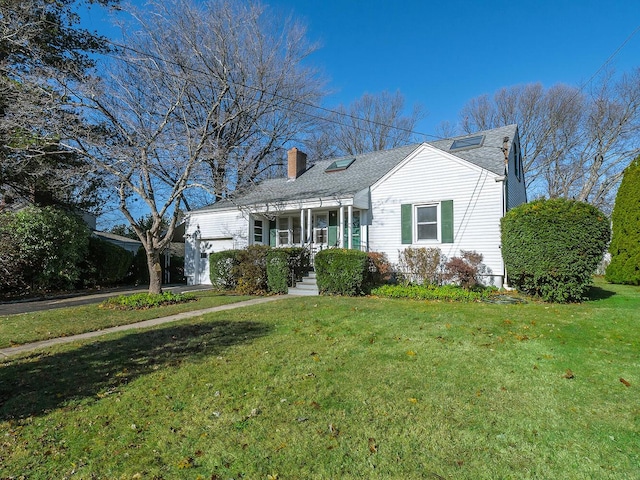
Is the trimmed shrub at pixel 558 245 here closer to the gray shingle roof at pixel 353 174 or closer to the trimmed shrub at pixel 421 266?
the trimmed shrub at pixel 421 266

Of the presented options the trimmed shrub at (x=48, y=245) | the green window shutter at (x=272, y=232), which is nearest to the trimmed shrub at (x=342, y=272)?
the green window shutter at (x=272, y=232)

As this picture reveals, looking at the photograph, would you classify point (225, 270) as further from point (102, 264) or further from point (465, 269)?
point (465, 269)

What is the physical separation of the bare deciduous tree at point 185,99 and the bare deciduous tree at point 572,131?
16.5 meters

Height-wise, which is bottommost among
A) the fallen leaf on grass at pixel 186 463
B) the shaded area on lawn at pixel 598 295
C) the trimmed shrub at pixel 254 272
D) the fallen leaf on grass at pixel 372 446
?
the fallen leaf on grass at pixel 186 463

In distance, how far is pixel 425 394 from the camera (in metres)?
3.64

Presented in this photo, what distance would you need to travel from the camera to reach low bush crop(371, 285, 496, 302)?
9.53 metres

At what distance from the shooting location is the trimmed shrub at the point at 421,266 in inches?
461

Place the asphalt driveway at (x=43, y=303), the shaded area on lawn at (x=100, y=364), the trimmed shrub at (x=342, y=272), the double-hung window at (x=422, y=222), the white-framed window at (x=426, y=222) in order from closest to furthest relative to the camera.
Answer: the shaded area on lawn at (x=100, y=364) → the asphalt driveway at (x=43, y=303) → the trimmed shrub at (x=342, y=272) → the double-hung window at (x=422, y=222) → the white-framed window at (x=426, y=222)

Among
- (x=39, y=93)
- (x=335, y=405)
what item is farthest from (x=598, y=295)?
(x=39, y=93)

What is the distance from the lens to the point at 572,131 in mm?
25719

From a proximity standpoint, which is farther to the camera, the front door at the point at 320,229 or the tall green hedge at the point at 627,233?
the front door at the point at 320,229

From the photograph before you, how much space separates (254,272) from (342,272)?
3333 millimetres

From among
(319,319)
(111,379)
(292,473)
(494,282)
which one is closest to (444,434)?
(292,473)

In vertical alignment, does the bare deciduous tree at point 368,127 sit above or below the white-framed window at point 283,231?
above
